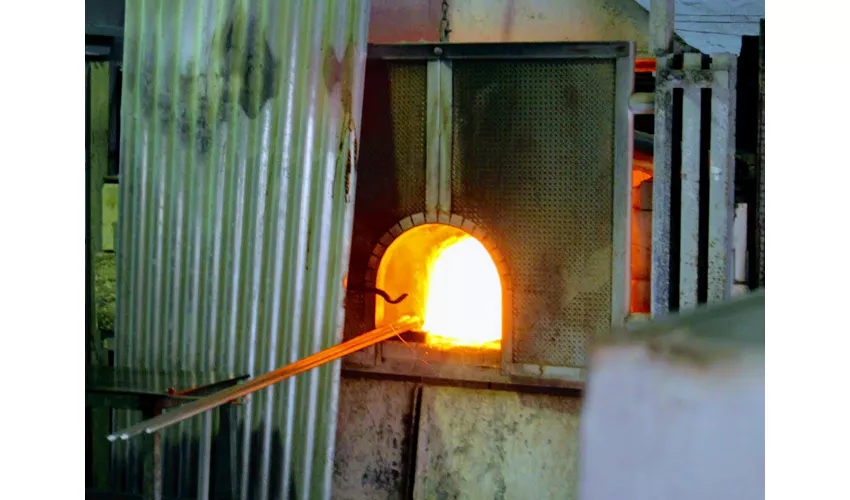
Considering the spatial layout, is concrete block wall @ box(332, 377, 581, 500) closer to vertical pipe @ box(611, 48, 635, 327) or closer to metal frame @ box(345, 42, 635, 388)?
metal frame @ box(345, 42, 635, 388)

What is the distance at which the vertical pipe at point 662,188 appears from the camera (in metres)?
3.12

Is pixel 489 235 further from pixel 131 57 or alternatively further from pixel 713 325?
pixel 713 325

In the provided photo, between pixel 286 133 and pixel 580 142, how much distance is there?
109cm

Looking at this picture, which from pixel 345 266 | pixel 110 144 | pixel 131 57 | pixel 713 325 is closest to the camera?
pixel 713 325

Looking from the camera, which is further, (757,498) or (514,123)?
(514,123)

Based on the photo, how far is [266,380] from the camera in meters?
2.67

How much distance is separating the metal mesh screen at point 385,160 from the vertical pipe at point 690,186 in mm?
985

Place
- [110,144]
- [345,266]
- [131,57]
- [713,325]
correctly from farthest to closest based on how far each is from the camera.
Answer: [110,144], [131,57], [345,266], [713,325]

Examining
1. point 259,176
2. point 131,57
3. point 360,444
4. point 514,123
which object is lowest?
point 360,444

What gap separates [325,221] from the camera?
10.7ft

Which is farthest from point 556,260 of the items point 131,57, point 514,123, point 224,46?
point 131,57

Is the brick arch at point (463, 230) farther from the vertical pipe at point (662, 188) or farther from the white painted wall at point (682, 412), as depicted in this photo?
the white painted wall at point (682, 412)

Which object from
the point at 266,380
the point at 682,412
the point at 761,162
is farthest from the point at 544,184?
the point at 682,412

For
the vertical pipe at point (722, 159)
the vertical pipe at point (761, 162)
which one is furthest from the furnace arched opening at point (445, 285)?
the vertical pipe at point (761, 162)
